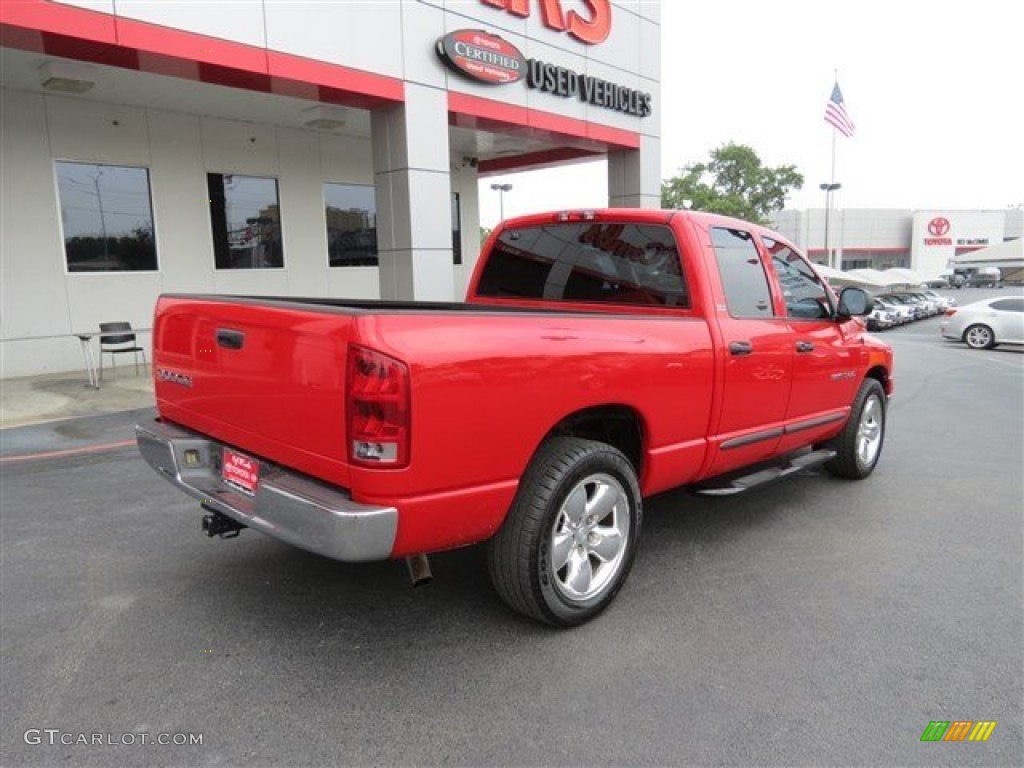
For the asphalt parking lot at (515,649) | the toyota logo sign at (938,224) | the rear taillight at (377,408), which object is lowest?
the asphalt parking lot at (515,649)

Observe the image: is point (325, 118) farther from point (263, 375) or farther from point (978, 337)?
point (978, 337)

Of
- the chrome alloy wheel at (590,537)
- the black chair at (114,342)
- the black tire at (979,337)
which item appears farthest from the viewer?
the black tire at (979,337)

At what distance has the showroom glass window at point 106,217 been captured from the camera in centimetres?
1170

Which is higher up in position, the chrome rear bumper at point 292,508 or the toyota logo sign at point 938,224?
the toyota logo sign at point 938,224

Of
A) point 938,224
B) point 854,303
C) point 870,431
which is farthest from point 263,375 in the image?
point 938,224

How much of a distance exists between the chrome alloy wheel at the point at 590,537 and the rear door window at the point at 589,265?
1.24 m

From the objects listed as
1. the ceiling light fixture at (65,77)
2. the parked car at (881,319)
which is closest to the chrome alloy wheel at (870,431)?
the ceiling light fixture at (65,77)

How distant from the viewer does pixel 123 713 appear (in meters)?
2.70

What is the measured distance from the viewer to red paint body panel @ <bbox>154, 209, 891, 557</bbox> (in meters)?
2.61

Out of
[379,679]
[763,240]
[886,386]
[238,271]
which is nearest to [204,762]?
[379,679]

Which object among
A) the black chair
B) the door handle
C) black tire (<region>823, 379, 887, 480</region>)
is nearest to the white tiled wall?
the black chair

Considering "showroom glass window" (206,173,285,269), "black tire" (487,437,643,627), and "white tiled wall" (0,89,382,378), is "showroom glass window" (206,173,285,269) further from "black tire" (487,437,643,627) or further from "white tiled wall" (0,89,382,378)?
"black tire" (487,437,643,627)

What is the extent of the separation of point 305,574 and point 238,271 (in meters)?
11.3

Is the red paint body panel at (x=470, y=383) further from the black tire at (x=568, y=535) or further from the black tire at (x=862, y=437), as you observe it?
the black tire at (x=862, y=437)
